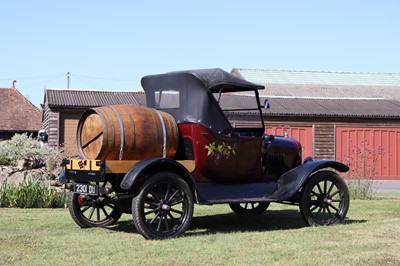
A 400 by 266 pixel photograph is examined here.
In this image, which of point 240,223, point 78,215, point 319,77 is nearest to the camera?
point 78,215

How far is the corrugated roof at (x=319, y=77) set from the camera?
3500cm

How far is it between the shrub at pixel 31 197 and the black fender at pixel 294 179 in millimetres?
4761

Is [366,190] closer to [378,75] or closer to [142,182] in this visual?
[142,182]

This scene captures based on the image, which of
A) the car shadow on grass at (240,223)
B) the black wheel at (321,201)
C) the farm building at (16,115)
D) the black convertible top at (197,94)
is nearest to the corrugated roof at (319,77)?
the farm building at (16,115)

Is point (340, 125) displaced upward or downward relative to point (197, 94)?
upward

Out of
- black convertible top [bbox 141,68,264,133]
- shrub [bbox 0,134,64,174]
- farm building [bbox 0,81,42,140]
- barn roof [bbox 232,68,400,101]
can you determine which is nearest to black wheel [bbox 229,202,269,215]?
black convertible top [bbox 141,68,264,133]

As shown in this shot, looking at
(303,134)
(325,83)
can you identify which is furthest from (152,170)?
(325,83)

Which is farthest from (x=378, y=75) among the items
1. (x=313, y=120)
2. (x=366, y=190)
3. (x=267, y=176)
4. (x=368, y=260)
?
(x=368, y=260)

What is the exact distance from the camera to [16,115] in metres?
42.3

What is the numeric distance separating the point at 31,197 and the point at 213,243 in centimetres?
558

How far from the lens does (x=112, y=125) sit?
772 cm

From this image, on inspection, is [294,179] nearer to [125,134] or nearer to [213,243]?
[213,243]

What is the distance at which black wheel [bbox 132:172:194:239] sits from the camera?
7.57m

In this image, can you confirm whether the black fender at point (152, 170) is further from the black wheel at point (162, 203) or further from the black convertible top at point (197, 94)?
the black convertible top at point (197, 94)
